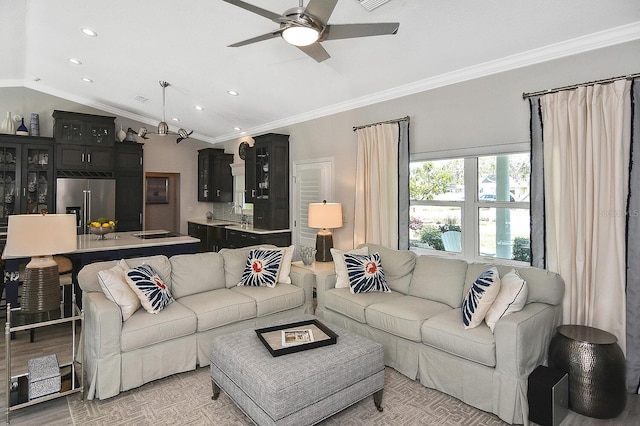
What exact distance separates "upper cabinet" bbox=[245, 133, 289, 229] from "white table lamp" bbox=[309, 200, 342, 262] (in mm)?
1391

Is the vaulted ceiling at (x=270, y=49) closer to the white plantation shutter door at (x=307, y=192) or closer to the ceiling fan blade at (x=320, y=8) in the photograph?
the white plantation shutter door at (x=307, y=192)

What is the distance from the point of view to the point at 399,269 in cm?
376

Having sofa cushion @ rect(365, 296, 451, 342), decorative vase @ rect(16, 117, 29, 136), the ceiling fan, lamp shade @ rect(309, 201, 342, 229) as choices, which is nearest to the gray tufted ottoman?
sofa cushion @ rect(365, 296, 451, 342)

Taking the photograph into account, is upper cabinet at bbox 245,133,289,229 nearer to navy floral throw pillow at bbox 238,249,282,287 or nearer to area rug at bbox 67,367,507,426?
navy floral throw pillow at bbox 238,249,282,287

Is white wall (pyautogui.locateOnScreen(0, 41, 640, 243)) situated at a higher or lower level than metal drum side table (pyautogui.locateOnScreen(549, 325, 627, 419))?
higher

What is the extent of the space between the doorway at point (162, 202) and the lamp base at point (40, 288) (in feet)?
18.9

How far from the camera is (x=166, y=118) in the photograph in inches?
291

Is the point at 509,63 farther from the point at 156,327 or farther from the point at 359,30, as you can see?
the point at 156,327

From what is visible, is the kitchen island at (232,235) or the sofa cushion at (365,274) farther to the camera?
the kitchen island at (232,235)

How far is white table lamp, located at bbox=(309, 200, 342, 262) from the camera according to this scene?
15.6ft

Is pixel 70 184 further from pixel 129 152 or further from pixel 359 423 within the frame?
pixel 359 423

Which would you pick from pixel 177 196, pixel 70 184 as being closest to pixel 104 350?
pixel 70 184

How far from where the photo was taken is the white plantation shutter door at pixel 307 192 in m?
5.52

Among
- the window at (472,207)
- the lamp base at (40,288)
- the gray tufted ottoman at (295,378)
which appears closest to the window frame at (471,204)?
the window at (472,207)
